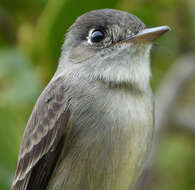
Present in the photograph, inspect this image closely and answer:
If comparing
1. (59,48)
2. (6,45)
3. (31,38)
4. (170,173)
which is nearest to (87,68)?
(59,48)

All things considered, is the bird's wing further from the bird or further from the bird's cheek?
the bird's cheek

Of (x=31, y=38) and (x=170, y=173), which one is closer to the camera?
(x=31, y=38)

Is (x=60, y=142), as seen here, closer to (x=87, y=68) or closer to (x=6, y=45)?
(x=87, y=68)

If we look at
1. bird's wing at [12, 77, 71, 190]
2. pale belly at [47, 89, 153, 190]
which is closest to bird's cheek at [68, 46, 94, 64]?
bird's wing at [12, 77, 71, 190]

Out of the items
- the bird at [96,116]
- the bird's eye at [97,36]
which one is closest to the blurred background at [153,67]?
Result: the bird at [96,116]

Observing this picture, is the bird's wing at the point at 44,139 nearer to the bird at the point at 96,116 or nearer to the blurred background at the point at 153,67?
the bird at the point at 96,116

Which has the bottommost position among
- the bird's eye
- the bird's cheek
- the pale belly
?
the pale belly
